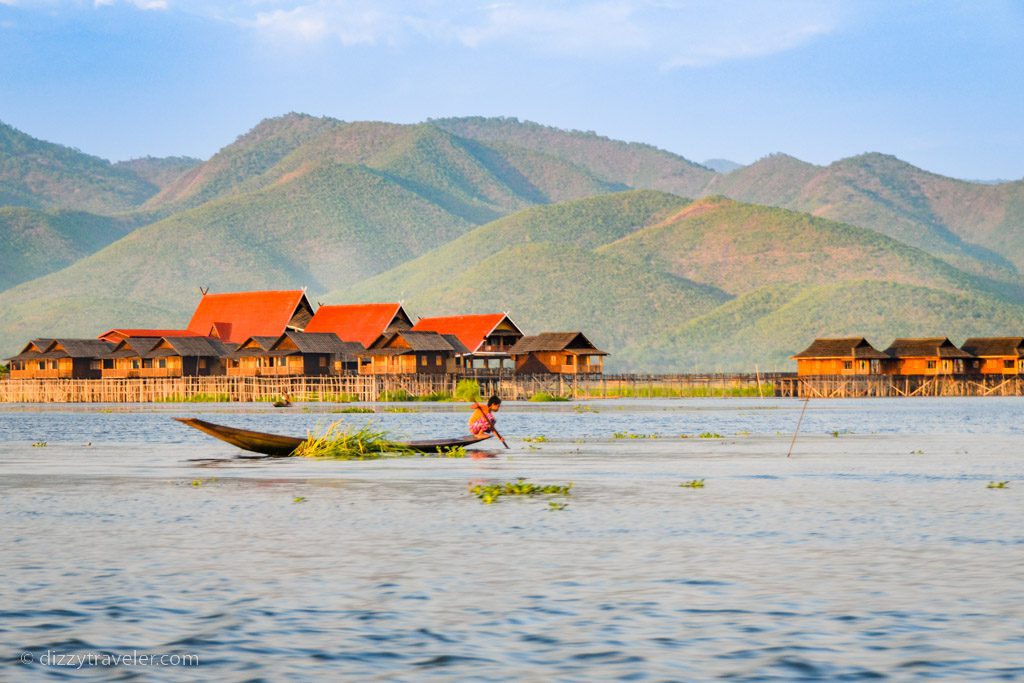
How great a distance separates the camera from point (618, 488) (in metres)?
25.8

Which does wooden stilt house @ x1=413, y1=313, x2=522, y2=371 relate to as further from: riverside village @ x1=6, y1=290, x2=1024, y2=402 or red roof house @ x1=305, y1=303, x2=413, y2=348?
red roof house @ x1=305, y1=303, x2=413, y2=348

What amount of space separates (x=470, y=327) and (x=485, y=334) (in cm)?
296

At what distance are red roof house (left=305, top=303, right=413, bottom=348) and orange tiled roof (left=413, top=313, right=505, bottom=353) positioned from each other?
208 cm

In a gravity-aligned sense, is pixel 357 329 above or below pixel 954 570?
above

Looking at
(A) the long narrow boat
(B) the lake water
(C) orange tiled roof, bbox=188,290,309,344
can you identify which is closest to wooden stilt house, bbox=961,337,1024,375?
(C) orange tiled roof, bbox=188,290,309,344

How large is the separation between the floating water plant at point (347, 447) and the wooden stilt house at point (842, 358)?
86599 mm

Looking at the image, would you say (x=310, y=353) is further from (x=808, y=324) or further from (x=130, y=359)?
(x=808, y=324)

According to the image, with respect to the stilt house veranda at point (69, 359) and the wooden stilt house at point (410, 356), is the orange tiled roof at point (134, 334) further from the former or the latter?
the wooden stilt house at point (410, 356)

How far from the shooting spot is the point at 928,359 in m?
119

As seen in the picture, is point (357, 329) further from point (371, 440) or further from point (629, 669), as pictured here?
point (629, 669)

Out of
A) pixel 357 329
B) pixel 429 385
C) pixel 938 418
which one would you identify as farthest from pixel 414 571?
pixel 357 329

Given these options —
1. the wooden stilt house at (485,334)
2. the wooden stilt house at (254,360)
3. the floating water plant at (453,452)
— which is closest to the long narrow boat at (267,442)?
the floating water plant at (453,452)

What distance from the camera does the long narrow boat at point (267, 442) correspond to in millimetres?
33281

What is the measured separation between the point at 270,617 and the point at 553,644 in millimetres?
2844
